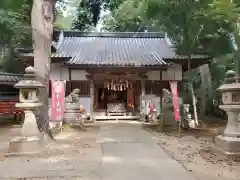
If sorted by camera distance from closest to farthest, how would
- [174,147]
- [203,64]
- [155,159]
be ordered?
[155,159]
[174,147]
[203,64]

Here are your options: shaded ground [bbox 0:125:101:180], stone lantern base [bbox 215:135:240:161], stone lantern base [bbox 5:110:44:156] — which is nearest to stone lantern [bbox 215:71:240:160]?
stone lantern base [bbox 215:135:240:161]

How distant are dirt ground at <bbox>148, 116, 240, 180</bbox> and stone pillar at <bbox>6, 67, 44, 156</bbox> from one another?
11.2 feet

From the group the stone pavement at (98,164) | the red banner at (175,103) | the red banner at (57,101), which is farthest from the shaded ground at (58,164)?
the red banner at (175,103)

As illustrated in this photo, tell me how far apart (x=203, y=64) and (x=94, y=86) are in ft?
21.0

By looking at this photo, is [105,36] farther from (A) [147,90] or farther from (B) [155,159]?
(B) [155,159]

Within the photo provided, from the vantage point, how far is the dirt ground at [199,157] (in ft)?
17.4

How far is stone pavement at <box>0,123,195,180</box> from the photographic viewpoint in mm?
5090

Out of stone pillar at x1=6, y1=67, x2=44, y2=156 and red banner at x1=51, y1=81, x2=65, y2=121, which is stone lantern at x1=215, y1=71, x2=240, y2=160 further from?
red banner at x1=51, y1=81, x2=65, y2=121

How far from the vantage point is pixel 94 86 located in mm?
16984

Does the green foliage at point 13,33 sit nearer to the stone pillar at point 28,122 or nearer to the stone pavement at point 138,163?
the stone pillar at point 28,122

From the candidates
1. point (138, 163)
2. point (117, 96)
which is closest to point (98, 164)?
point (138, 163)

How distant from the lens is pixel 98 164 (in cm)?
589

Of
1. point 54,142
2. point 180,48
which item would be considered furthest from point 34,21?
point 180,48

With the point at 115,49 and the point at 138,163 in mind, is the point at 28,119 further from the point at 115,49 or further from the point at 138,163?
the point at 115,49
